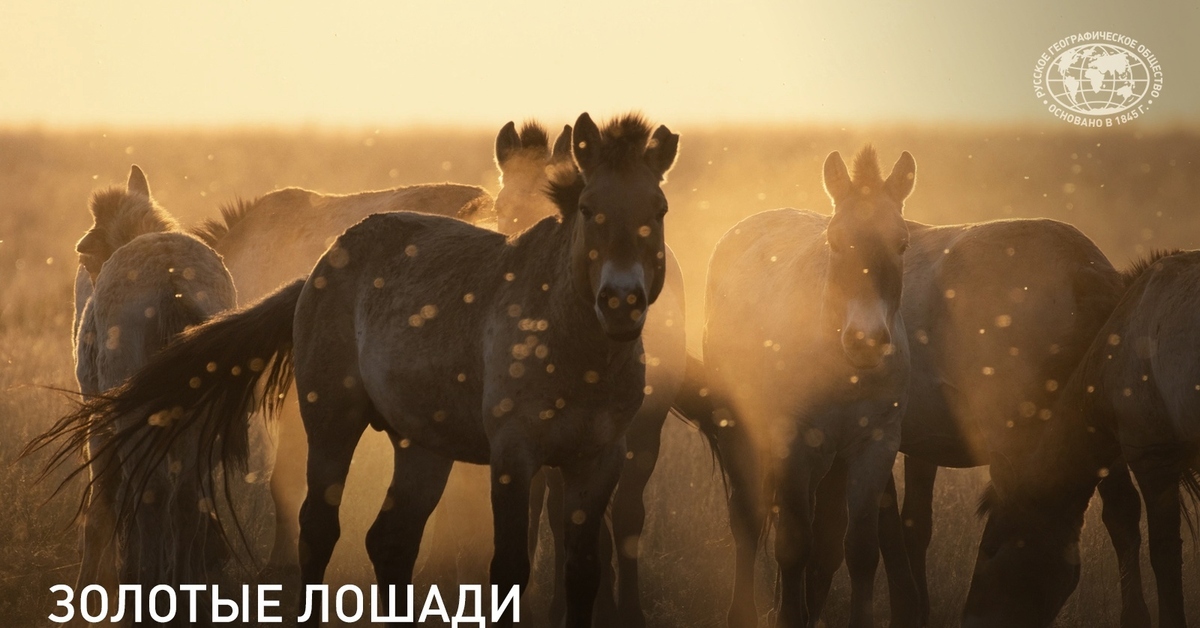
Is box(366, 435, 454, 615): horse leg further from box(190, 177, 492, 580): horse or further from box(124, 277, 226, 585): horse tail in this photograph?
box(190, 177, 492, 580): horse

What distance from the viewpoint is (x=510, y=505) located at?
4.96 metres

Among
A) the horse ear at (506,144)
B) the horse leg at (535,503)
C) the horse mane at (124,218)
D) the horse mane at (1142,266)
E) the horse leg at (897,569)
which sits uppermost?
the horse ear at (506,144)

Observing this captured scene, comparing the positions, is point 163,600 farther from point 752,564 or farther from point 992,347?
point 992,347

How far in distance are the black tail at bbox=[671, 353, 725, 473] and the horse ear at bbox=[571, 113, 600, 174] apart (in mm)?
2856

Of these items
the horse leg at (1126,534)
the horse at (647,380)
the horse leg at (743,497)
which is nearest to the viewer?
the horse leg at (1126,534)

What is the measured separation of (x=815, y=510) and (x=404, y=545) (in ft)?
7.57

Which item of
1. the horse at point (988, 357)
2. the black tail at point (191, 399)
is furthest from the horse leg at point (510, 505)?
the horse at point (988, 357)

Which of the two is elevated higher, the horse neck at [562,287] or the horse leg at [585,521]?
the horse neck at [562,287]

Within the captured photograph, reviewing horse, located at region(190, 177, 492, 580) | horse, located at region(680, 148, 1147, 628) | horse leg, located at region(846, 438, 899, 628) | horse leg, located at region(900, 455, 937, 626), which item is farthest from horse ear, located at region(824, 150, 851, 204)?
horse, located at region(190, 177, 492, 580)

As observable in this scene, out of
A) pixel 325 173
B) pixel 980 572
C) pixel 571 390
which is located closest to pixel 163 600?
pixel 571 390

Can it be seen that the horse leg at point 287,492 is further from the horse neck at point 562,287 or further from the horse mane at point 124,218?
the horse neck at point 562,287

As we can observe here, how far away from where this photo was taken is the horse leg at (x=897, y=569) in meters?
6.89

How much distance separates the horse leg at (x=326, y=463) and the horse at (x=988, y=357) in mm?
2060

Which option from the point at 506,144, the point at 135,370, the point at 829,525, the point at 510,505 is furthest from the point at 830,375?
the point at 135,370
